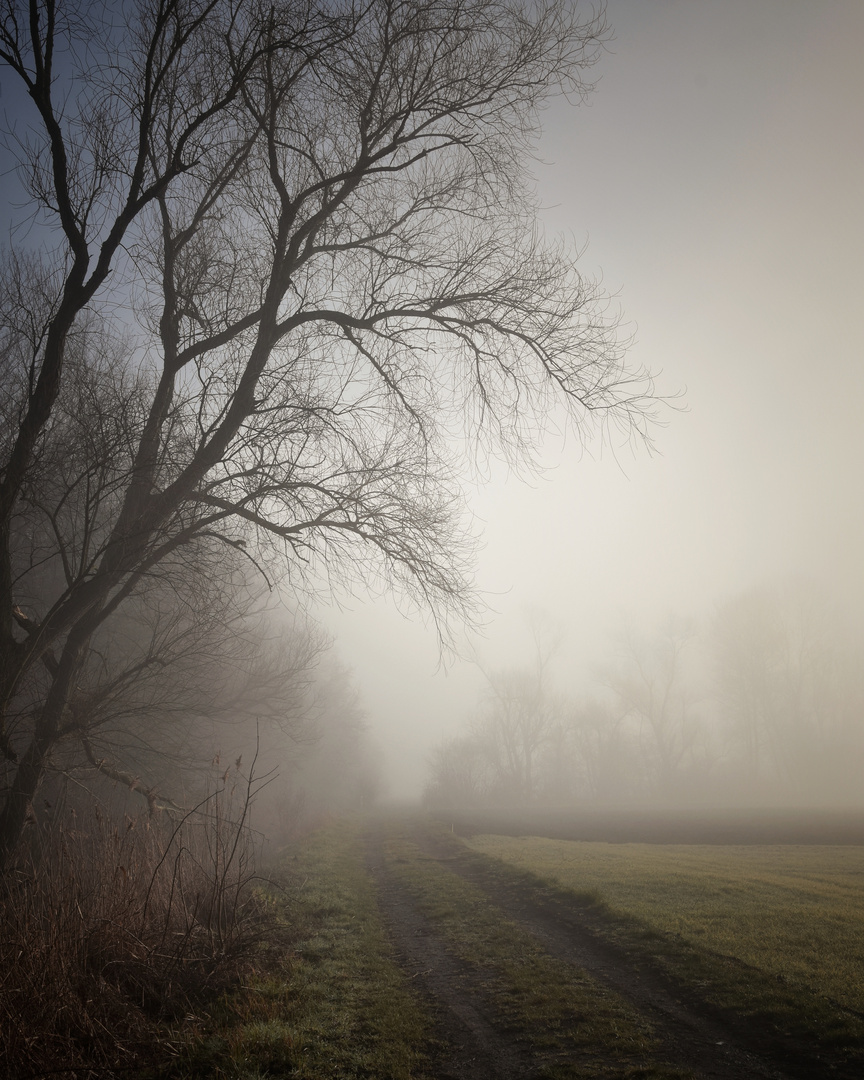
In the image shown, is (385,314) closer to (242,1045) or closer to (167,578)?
(167,578)

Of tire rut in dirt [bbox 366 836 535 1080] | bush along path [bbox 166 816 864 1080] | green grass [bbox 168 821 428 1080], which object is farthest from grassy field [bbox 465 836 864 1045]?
green grass [bbox 168 821 428 1080]

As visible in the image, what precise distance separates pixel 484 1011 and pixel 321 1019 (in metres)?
1.46

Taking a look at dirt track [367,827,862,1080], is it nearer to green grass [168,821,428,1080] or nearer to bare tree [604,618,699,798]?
green grass [168,821,428,1080]

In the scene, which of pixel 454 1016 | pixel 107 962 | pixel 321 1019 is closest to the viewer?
pixel 107 962

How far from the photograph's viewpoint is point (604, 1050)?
3.87 metres

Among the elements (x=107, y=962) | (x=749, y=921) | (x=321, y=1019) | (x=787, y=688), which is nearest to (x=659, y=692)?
(x=787, y=688)

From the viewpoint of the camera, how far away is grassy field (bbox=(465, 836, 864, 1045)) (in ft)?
15.1

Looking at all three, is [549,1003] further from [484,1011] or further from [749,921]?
[749,921]

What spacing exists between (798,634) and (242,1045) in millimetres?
65916

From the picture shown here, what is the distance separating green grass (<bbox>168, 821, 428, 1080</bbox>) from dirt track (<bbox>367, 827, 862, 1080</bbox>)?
11.3 inches

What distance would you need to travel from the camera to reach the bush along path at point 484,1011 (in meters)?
3.63

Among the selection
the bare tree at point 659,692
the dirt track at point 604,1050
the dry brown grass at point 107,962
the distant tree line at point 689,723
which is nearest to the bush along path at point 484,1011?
the dirt track at point 604,1050

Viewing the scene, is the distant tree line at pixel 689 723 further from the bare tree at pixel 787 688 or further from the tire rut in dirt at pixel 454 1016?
the tire rut in dirt at pixel 454 1016

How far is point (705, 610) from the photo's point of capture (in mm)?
58375
